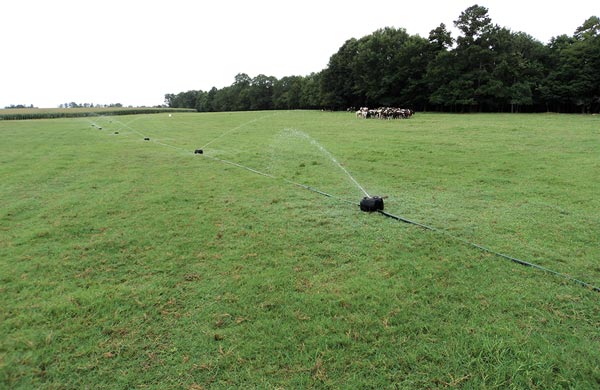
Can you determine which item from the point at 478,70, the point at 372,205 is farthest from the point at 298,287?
the point at 478,70

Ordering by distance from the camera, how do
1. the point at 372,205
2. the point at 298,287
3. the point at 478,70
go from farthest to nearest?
the point at 478,70, the point at 372,205, the point at 298,287

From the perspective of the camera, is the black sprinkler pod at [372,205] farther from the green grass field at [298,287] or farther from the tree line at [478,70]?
the tree line at [478,70]

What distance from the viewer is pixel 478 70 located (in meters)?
44.0

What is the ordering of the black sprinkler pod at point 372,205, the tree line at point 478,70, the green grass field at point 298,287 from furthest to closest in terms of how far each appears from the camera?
the tree line at point 478,70, the black sprinkler pod at point 372,205, the green grass field at point 298,287

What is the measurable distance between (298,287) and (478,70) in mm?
50322

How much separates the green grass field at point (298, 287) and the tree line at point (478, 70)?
4175 cm

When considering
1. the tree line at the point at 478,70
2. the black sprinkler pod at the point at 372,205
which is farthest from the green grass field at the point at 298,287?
the tree line at the point at 478,70

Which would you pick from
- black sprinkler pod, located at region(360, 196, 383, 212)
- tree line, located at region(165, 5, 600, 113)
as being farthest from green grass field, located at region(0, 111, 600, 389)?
tree line, located at region(165, 5, 600, 113)

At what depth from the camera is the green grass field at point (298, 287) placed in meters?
2.48

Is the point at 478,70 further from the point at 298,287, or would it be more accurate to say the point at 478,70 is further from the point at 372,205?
the point at 298,287

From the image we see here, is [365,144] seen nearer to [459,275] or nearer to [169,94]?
[459,275]

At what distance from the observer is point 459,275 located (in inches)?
144

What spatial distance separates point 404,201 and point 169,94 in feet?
559

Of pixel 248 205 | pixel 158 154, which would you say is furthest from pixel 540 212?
pixel 158 154
